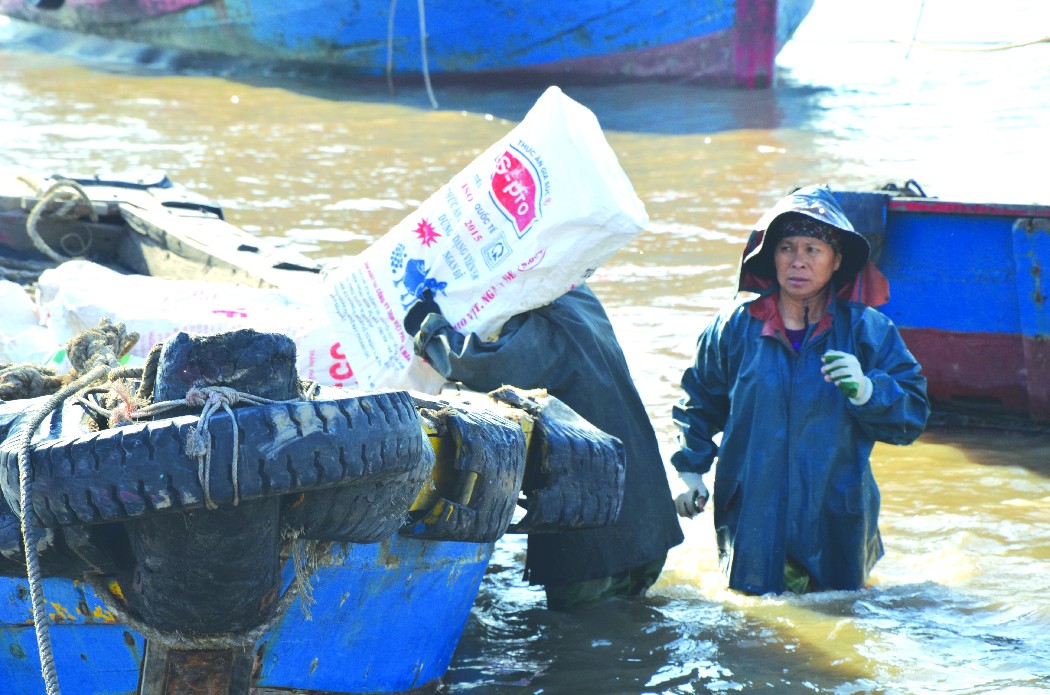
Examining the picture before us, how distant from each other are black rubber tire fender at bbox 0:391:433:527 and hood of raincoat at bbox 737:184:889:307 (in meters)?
2.01

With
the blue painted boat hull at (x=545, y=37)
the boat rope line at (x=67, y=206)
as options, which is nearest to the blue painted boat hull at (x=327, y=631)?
the boat rope line at (x=67, y=206)

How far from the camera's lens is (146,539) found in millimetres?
2424

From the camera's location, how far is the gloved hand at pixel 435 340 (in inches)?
151

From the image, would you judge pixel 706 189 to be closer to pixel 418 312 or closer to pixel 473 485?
pixel 418 312

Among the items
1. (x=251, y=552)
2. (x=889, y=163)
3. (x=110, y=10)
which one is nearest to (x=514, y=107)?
(x=889, y=163)

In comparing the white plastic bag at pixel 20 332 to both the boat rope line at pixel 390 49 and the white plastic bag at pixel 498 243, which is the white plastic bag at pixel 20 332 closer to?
the white plastic bag at pixel 498 243

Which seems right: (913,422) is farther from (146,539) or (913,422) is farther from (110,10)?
(110,10)

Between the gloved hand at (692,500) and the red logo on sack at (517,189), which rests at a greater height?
the red logo on sack at (517,189)

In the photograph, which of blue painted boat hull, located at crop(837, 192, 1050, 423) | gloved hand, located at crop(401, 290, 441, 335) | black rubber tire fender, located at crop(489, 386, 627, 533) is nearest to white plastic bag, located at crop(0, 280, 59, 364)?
gloved hand, located at crop(401, 290, 441, 335)

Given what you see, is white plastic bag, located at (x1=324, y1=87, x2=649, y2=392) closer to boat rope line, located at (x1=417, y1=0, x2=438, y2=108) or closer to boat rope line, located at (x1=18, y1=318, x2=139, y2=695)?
boat rope line, located at (x1=18, y1=318, x2=139, y2=695)

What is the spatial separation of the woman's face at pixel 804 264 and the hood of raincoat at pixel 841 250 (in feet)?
0.16

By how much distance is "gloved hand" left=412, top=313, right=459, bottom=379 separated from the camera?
385 cm

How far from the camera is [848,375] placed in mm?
3740

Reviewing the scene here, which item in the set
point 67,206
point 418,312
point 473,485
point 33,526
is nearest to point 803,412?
point 418,312
